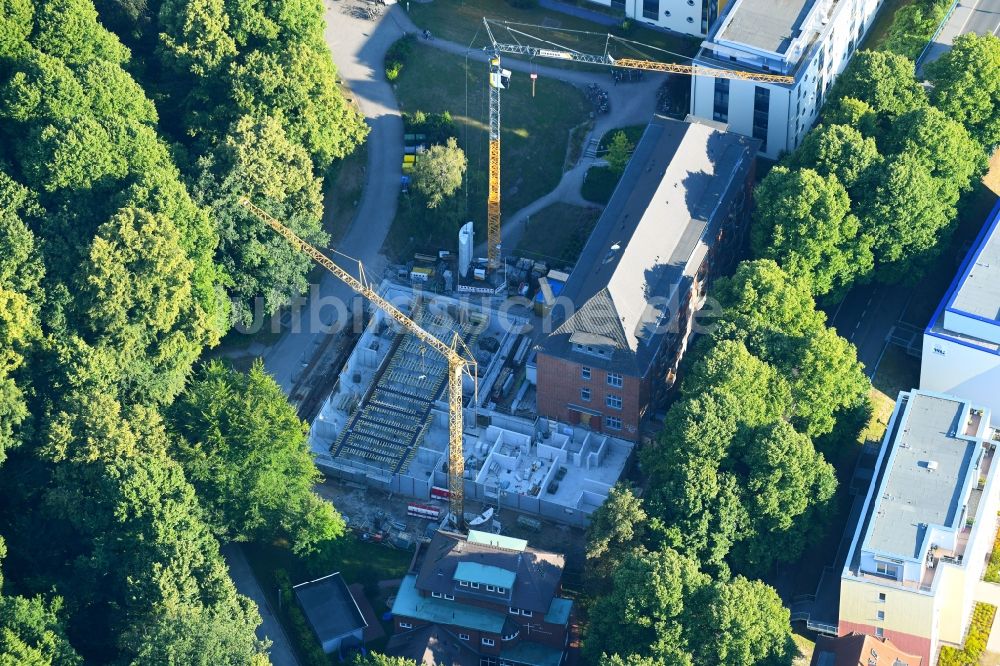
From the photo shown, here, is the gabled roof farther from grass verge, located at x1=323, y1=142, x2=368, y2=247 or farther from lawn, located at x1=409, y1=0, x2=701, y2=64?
lawn, located at x1=409, y1=0, x2=701, y2=64

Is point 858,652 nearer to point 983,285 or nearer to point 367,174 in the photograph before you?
point 983,285

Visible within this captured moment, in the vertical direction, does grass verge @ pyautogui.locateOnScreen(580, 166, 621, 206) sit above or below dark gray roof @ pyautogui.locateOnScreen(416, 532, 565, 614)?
above

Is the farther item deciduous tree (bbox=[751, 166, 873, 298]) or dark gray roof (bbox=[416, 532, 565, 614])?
deciduous tree (bbox=[751, 166, 873, 298])

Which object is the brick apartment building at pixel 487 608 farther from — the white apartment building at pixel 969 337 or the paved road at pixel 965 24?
the paved road at pixel 965 24

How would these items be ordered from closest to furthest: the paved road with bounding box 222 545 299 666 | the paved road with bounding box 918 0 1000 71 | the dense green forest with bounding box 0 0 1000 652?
the dense green forest with bounding box 0 0 1000 652 → the paved road with bounding box 222 545 299 666 → the paved road with bounding box 918 0 1000 71

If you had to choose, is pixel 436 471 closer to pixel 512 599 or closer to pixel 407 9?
pixel 512 599

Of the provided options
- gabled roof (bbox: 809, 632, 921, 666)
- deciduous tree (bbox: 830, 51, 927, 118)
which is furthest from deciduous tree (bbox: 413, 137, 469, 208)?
gabled roof (bbox: 809, 632, 921, 666)

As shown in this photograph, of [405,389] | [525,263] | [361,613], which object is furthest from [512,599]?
[525,263]
